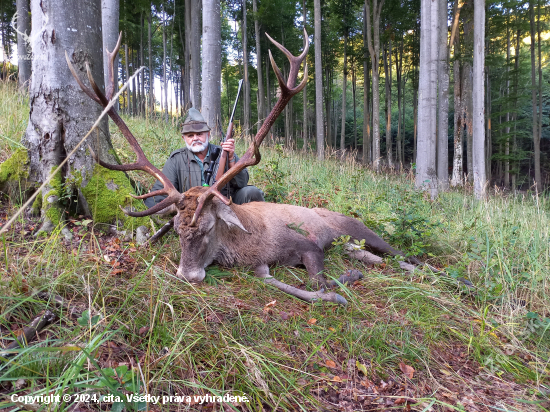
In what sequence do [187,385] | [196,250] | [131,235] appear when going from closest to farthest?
[187,385] < [196,250] < [131,235]

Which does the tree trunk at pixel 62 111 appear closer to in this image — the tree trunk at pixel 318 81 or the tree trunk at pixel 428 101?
the tree trunk at pixel 428 101

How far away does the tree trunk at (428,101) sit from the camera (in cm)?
823

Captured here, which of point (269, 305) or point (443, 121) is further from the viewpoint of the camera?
point (443, 121)

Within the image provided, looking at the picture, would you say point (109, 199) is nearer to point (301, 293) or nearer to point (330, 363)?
point (301, 293)

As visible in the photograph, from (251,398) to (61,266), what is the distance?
1.60m

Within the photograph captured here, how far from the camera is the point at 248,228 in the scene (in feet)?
11.3

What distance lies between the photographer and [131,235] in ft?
10.9

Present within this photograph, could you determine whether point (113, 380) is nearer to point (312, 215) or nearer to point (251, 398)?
point (251, 398)

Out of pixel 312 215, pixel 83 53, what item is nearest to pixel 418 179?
pixel 312 215

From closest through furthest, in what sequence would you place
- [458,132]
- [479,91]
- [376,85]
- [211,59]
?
[211,59] < [479,91] < [458,132] < [376,85]

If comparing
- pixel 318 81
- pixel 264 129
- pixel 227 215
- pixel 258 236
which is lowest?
pixel 258 236

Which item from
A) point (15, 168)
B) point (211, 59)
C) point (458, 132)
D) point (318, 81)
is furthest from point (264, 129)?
point (458, 132)

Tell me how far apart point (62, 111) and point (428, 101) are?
8.07 meters

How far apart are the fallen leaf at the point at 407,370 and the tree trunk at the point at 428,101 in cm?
684
